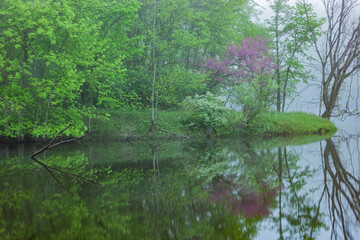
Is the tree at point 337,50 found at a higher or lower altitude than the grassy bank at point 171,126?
higher

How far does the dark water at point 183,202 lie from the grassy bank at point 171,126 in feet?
31.8

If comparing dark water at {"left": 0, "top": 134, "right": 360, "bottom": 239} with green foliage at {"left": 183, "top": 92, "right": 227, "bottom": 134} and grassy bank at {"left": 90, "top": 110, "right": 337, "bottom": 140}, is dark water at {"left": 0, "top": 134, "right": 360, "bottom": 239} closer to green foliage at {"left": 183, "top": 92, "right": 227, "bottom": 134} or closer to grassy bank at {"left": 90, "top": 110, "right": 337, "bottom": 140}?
grassy bank at {"left": 90, "top": 110, "right": 337, "bottom": 140}

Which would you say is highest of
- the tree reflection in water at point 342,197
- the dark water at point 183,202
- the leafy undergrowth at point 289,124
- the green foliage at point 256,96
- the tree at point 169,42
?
the tree at point 169,42

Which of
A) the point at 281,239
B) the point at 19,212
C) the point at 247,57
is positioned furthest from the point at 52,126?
the point at 247,57

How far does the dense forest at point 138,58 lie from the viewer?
1338cm

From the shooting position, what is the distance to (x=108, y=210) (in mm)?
3912

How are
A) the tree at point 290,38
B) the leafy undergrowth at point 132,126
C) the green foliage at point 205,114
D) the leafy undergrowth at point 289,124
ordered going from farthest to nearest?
the tree at point 290,38 < the leafy undergrowth at point 289,124 < the green foliage at point 205,114 < the leafy undergrowth at point 132,126

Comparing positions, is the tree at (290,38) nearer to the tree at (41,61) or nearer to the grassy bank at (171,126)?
the grassy bank at (171,126)

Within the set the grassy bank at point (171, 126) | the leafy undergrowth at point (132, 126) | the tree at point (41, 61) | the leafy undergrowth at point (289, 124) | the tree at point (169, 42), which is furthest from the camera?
the leafy undergrowth at point (289, 124)

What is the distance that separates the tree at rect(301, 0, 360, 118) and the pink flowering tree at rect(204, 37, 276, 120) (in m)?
5.09

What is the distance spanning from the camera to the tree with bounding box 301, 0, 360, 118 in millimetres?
20891

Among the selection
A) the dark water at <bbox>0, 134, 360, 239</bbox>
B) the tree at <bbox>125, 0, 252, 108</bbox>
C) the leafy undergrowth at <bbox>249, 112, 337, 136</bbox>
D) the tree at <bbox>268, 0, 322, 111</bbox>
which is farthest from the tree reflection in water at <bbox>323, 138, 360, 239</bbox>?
the tree at <bbox>268, 0, 322, 111</bbox>

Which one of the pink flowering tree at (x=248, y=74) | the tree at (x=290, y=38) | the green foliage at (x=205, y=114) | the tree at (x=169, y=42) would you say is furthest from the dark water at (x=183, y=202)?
the tree at (x=290, y=38)

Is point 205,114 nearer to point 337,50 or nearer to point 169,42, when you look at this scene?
point 169,42
